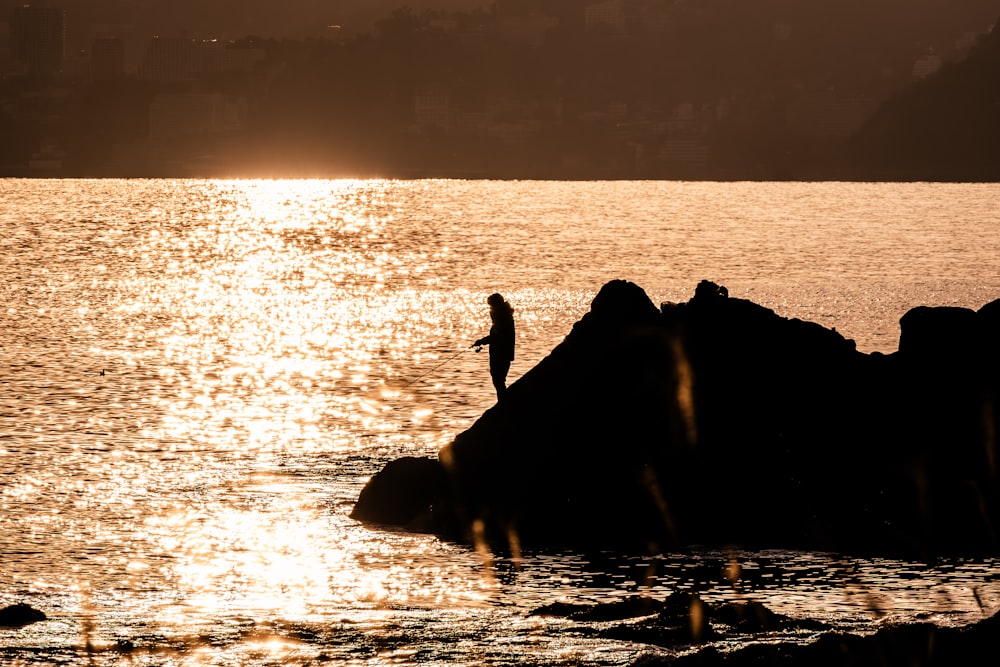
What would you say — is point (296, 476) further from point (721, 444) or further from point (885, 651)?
point (885, 651)

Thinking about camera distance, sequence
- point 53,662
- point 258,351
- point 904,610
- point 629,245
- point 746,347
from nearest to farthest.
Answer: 1. point 53,662
2. point 904,610
3. point 746,347
4. point 258,351
5. point 629,245

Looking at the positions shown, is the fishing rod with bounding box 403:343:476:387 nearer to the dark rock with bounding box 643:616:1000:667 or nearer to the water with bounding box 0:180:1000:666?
the water with bounding box 0:180:1000:666

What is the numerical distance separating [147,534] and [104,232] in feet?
421

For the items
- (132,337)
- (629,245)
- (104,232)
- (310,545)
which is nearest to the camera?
(310,545)

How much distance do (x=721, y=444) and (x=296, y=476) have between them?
25.7 ft

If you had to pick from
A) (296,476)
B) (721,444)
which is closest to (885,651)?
(721,444)

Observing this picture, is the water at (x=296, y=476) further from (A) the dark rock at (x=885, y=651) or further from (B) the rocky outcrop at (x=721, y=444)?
(A) the dark rock at (x=885, y=651)

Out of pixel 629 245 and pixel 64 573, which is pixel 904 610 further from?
pixel 629 245

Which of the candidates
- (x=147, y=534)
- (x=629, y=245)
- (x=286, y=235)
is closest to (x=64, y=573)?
(x=147, y=534)

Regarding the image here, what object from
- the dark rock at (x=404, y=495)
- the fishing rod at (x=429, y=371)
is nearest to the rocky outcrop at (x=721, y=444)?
the dark rock at (x=404, y=495)

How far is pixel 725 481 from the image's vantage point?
69.6 ft

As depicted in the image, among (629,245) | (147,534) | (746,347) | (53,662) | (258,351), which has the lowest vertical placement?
(53,662)

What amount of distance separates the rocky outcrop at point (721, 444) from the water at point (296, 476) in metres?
1.00

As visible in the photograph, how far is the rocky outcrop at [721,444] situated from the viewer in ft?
68.4
